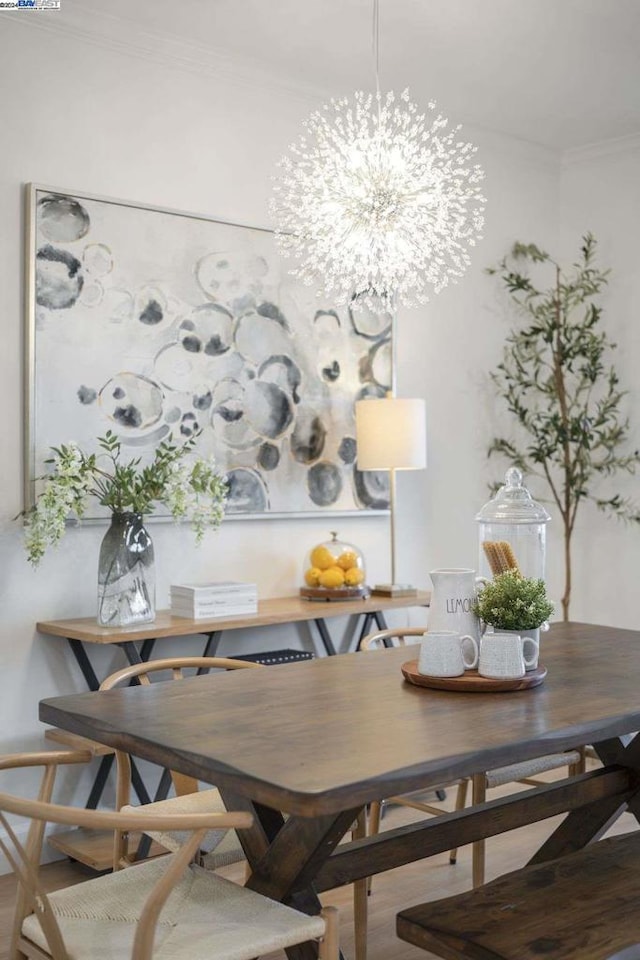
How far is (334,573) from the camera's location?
14.2ft

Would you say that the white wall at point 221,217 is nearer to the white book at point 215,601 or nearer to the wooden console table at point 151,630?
the wooden console table at point 151,630

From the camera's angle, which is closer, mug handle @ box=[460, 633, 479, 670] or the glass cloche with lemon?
mug handle @ box=[460, 633, 479, 670]

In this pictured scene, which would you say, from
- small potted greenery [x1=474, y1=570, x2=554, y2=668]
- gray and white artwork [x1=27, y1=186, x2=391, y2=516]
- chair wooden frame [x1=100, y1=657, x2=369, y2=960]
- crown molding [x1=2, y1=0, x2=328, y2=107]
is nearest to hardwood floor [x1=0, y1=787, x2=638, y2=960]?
chair wooden frame [x1=100, y1=657, x2=369, y2=960]

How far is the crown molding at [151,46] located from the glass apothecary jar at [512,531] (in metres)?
2.25

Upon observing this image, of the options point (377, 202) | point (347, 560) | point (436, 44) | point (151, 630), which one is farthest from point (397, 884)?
point (436, 44)

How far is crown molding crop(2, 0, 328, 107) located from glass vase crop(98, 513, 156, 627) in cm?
172

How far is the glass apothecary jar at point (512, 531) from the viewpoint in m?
2.73

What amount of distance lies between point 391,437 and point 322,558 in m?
0.57

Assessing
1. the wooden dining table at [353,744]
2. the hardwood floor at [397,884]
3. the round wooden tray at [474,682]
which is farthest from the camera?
the hardwood floor at [397,884]

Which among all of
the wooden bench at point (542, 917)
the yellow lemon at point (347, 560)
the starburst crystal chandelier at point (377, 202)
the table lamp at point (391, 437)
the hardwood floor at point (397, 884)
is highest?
the starburst crystal chandelier at point (377, 202)

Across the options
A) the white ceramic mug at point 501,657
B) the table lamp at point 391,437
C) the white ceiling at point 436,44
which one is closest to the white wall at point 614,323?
the white ceiling at point 436,44

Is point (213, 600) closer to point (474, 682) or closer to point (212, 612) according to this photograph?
point (212, 612)

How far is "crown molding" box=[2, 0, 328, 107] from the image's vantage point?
3787 millimetres

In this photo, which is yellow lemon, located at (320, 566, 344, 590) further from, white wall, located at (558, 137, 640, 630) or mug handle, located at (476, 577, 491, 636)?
white wall, located at (558, 137, 640, 630)
